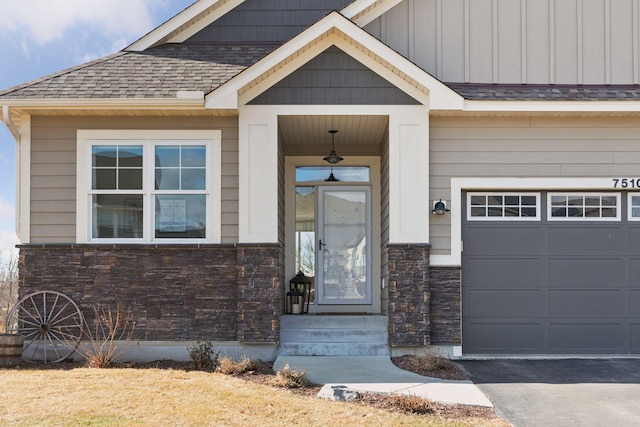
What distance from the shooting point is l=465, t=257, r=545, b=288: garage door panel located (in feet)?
29.5

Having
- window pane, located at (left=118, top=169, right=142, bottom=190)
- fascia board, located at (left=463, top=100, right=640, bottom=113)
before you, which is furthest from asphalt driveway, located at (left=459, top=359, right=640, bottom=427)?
window pane, located at (left=118, top=169, right=142, bottom=190)

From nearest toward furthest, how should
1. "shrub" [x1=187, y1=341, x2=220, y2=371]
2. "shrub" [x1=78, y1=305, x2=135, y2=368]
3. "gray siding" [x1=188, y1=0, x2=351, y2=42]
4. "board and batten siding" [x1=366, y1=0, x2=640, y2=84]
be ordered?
"shrub" [x1=187, y1=341, x2=220, y2=371]
"shrub" [x1=78, y1=305, x2=135, y2=368]
"board and batten siding" [x1=366, y1=0, x2=640, y2=84]
"gray siding" [x1=188, y1=0, x2=351, y2=42]

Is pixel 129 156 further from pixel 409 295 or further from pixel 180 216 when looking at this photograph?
pixel 409 295

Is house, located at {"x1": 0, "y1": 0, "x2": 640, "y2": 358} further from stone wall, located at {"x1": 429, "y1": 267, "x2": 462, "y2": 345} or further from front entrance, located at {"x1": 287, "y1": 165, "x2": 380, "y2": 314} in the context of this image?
front entrance, located at {"x1": 287, "y1": 165, "x2": 380, "y2": 314}

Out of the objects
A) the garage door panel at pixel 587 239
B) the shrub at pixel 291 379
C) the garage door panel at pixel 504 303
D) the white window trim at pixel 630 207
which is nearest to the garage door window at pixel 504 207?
the garage door panel at pixel 587 239

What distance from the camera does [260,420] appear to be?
18.9 ft

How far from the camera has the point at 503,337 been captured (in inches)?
352

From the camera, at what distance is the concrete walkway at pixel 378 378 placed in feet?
22.0

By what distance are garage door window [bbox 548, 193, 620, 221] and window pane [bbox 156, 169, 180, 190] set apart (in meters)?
5.21

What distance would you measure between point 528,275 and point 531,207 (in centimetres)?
95

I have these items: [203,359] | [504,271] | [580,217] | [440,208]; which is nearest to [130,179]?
[203,359]

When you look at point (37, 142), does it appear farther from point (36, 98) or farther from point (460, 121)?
point (460, 121)

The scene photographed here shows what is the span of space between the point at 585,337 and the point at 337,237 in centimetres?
406

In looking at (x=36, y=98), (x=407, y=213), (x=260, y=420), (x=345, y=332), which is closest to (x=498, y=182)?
(x=407, y=213)
